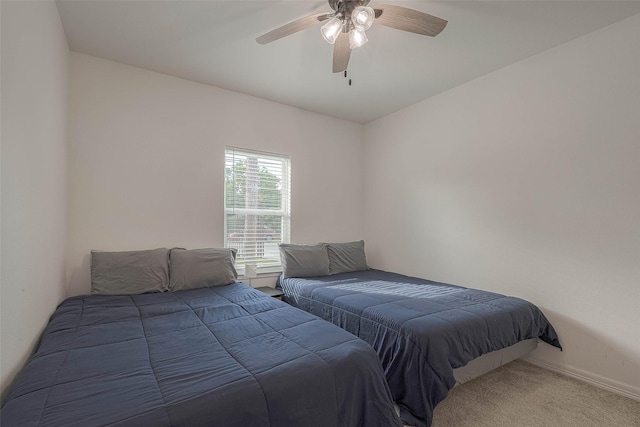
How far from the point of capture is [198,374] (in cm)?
121

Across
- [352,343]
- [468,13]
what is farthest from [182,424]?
[468,13]

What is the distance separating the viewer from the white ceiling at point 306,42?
6.72ft

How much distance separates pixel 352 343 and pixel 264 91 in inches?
111

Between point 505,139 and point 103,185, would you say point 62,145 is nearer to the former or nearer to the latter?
point 103,185

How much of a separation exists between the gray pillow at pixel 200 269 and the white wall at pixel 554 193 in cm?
217

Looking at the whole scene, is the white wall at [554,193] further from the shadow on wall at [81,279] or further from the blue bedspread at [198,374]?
the shadow on wall at [81,279]

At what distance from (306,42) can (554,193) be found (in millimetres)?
2378

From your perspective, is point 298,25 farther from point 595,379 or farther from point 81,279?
point 595,379

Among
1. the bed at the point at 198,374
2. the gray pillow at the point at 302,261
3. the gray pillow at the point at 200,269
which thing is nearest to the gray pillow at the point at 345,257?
the gray pillow at the point at 302,261

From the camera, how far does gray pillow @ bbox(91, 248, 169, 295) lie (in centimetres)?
241

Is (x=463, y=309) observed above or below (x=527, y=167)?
below

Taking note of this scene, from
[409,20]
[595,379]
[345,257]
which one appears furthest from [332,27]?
[595,379]

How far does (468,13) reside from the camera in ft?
6.85

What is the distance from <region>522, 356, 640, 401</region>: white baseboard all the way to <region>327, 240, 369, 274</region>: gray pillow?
1.91 metres
